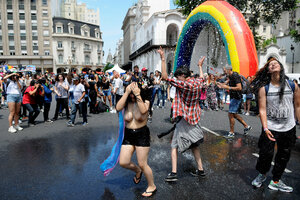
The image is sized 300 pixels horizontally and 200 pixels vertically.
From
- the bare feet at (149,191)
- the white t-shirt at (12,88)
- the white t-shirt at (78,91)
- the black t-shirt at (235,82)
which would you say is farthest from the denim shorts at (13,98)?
the black t-shirt at (235,82)

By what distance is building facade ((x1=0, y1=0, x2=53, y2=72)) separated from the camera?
61.8m

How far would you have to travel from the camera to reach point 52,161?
4.76 meters

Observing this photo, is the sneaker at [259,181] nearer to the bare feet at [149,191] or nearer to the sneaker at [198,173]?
the sneaker at [198,173]

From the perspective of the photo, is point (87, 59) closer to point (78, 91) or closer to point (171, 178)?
point (78, 91)

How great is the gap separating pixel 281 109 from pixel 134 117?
2030 millimetres

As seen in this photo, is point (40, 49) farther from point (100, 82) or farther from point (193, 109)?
point (193, 109)

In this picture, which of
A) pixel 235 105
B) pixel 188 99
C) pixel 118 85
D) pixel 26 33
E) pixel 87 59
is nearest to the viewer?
pixel 188 99

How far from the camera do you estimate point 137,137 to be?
10.7 ft

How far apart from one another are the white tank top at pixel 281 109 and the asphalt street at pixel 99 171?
979 millimetres

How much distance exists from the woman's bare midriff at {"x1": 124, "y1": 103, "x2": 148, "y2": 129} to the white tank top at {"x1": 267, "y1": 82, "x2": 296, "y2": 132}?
1.78m

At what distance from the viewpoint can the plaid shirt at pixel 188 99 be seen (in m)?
3.68

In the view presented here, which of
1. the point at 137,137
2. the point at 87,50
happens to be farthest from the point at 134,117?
the point at 87,50

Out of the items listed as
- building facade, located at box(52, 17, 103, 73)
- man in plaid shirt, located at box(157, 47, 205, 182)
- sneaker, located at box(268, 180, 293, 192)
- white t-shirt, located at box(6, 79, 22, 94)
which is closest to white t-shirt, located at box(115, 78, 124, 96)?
white t-shirt, located at box(6, 79, 22, 94)

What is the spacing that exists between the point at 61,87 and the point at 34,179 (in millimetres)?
5466
